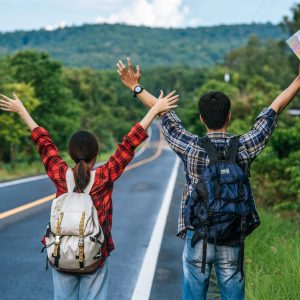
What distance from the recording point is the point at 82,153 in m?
3.42

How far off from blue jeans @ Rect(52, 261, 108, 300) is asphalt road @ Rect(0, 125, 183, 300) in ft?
6.98

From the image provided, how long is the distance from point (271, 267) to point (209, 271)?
2.97 m

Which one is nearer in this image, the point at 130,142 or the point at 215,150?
the point at 215,150

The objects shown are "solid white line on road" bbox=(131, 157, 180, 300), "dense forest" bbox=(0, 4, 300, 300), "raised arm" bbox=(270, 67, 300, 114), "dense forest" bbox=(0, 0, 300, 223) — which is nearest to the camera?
"raised arm" bbox=(270, 67, 300, 114)

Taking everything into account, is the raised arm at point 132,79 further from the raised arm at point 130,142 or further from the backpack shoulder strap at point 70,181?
the backpack shoulder strap at point 70,181

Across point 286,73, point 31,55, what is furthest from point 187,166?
point 286,73

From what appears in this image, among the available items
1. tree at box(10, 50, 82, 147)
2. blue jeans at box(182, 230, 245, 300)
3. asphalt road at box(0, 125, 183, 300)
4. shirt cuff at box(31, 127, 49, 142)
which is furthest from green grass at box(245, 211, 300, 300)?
tree at box(10, 50, 82, 147)

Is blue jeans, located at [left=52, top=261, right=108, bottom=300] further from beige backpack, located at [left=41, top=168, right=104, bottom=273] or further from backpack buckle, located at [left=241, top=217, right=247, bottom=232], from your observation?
backpack buckle, located at [left=241, top=217, right=247, bottom=232]

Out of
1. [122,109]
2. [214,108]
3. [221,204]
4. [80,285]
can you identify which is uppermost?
[214,108]

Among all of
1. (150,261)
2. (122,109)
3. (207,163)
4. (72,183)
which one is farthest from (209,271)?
(122,109)

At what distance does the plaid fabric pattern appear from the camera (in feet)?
11.5

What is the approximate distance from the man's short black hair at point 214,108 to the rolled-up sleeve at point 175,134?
17 cm

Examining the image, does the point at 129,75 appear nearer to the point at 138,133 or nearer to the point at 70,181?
the point at 138,133

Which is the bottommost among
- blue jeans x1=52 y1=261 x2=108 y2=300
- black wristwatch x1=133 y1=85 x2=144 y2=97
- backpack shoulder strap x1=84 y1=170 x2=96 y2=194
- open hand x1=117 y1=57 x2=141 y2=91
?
blue jeans x1=52 y1=261 x2=108 y2=300
